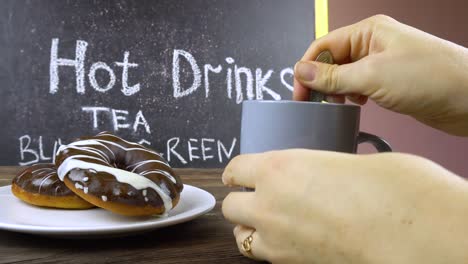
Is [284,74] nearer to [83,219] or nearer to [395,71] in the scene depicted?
[395,71]

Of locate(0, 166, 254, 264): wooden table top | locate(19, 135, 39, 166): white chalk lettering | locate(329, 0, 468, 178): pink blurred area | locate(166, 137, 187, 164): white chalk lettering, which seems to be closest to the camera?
locate(0, 166, 254, 264): wooden table top

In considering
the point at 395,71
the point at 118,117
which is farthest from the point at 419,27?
the point at 395,71

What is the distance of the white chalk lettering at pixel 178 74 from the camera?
1.32 metres

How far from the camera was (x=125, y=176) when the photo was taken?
0.48 metres

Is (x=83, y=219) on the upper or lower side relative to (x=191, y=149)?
upper

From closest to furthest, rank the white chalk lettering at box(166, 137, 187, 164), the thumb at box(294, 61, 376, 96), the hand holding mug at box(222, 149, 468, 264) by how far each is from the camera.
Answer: the hand holding mug at box(222, 149, 468, 264) → the thumb at box(294, 61, 376, 96) → the white chalk lettering at box(166, 137, 187, 164)

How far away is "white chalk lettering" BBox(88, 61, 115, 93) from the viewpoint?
125 cm

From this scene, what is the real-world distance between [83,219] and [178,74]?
0.88 metres

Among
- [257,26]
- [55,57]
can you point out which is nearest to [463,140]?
[257,26]

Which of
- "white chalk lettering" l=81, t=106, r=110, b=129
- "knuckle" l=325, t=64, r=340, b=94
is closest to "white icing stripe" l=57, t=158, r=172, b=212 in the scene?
"knuckle" l=325, t=64, r=340, b=94

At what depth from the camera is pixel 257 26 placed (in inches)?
55.0

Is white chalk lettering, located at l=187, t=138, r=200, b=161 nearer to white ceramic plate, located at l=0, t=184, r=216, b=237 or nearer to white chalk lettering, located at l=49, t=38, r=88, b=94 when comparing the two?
white chalk lettering, located at l=49, t=38, r=88, b=94

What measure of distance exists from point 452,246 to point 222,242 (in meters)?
0.23

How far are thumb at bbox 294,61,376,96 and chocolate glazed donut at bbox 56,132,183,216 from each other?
0.19 metres
